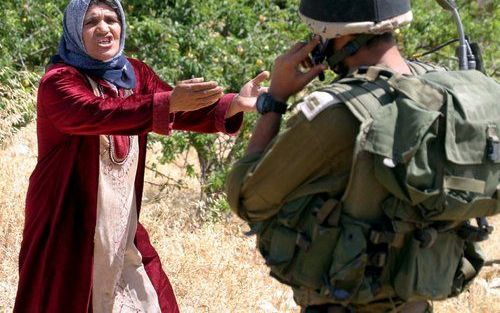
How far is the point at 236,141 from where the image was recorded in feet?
23.7

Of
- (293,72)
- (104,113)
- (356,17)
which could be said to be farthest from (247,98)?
(356,17)

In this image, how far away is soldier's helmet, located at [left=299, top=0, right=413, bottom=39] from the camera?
285 centimetres

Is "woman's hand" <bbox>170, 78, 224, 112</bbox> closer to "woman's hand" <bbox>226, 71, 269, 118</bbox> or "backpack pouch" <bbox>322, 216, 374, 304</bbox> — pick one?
"woman's hand" <bbox>226, 71, 269, 118</bbox>

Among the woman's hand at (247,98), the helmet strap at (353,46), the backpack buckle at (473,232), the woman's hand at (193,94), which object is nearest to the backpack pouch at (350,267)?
the backpack buckle at (473,232)

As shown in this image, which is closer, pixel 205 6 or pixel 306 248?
pixel 306 248

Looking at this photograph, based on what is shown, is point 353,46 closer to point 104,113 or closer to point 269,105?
point 269,105

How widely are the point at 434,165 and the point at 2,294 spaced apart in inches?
125

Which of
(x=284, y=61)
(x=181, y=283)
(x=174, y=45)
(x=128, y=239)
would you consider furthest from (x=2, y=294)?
(x=284, y=61)

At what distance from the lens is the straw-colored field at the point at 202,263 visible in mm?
5523

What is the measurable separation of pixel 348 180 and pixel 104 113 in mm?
1362

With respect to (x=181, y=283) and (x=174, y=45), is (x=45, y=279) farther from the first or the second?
(x=174, y=45)

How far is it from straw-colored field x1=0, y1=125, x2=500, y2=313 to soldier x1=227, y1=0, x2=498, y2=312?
258cm

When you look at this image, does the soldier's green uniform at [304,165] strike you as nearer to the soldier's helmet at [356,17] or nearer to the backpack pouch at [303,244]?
the backpack pouch at [303,244]

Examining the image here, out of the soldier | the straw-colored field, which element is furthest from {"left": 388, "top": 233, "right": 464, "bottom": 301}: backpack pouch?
the straw-colored field
